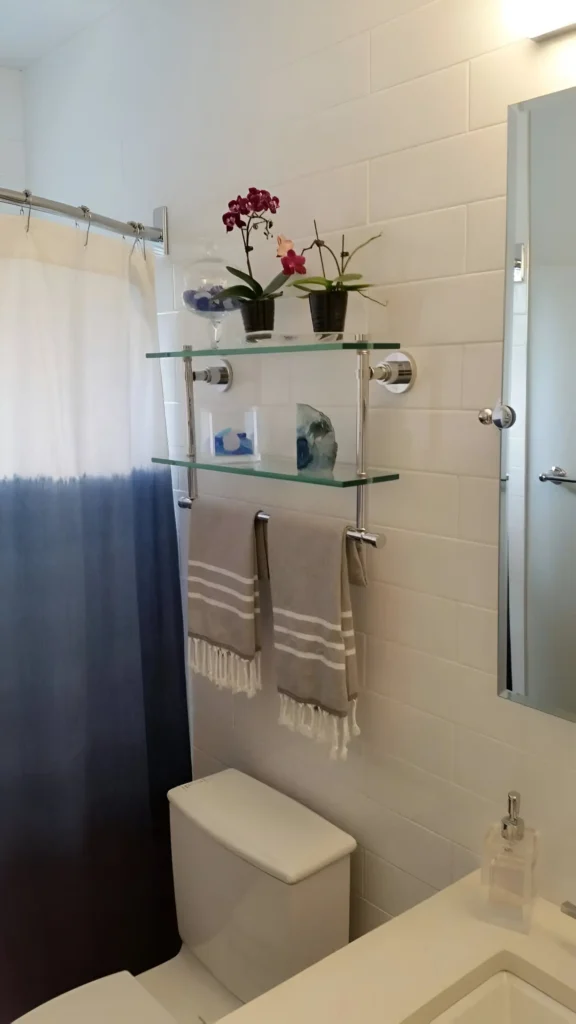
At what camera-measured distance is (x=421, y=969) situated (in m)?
1.11

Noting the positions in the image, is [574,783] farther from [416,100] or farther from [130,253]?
[130,253]

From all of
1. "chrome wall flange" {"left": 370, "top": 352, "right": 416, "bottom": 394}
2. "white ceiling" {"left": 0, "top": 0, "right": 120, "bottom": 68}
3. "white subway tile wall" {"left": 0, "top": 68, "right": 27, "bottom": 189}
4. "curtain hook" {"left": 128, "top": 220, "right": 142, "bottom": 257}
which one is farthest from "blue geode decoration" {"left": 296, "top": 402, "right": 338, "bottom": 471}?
"white subway tile wall" {"left": 0, "top": 68, "right": 27, "bottom": 189}

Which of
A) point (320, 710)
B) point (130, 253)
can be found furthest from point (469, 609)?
point (130, 253)

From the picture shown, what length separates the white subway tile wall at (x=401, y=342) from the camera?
47.8 inches

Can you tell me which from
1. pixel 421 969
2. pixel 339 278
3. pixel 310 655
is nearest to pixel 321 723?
pixel 310 655

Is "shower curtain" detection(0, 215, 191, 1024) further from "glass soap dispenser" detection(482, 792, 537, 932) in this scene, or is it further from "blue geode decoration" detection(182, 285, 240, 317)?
"glass soap dispenser" detection(482, 792, 537, 932)

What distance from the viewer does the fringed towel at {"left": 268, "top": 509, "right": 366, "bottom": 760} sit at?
55.8 inches

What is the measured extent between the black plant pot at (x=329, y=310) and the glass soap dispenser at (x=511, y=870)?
813 millimetres

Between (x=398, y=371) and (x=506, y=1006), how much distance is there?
976 millimetres

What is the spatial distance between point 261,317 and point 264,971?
1248 mm

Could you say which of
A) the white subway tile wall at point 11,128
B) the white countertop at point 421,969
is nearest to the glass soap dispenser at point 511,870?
the white countertop at point 421,969

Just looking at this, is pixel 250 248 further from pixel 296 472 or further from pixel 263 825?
pixel 263 825

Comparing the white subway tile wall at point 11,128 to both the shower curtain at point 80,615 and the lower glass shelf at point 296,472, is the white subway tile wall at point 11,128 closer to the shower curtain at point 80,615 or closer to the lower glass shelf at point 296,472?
the shower curtain at point 80,615

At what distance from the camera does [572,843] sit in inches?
47.5
